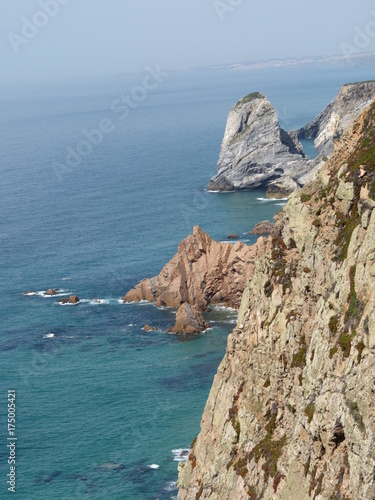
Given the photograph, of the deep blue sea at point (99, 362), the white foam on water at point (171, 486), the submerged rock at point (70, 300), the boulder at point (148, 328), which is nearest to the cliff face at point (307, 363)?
the white foam on water at point (171, 486)

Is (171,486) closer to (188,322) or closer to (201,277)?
(188,322)

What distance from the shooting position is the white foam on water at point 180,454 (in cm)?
7812

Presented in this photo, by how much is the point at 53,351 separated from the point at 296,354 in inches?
2560

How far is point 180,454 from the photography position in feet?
260

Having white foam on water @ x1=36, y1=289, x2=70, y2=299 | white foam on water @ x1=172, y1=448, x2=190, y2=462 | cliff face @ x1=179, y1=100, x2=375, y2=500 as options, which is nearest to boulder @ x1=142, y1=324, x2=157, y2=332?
white foam on water @ x1=36, y1=289, x2=70, y2=299

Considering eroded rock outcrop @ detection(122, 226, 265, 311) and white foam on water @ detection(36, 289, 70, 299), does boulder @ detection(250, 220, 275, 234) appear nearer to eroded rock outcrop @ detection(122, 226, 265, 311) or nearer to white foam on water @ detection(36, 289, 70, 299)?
eroded rock outcrop @ detection(122, 226, 265, 311)

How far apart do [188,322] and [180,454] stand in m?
36.7

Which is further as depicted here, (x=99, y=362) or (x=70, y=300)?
(x=70, y=300)

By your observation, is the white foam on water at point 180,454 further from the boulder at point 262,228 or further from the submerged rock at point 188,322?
the boulder at point 262,228

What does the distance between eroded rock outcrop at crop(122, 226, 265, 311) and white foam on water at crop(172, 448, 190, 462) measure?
44925mm

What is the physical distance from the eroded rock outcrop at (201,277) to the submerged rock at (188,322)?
773 centimetres

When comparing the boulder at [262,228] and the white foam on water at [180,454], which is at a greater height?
the boulder at [262,228]

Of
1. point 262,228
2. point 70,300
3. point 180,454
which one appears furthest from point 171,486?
point 262,228

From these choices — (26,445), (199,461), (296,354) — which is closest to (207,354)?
(26,445)
